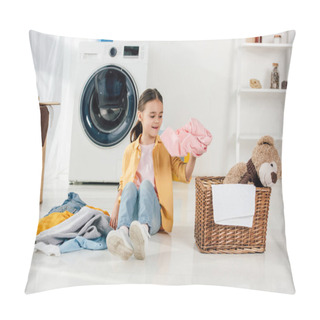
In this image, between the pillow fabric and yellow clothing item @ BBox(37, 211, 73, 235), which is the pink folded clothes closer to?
the pillow fabric

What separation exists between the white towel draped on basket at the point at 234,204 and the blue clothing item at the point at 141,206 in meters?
0.28

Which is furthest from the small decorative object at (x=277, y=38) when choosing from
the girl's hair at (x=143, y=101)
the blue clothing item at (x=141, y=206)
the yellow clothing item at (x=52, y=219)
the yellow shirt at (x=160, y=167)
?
the yellow clothing item at (x=52, y=219)

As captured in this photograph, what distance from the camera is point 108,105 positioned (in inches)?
87.1

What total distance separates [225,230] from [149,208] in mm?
396

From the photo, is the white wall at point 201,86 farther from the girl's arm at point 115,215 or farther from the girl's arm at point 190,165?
the girl's arm at point 115,215

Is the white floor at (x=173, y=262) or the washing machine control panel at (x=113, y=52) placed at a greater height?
the washing machine control panel at (x=113, y=52)

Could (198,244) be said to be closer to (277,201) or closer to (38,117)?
(277,201)

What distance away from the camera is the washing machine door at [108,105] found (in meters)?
2.17

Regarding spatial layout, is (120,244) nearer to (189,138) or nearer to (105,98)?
(189,138)

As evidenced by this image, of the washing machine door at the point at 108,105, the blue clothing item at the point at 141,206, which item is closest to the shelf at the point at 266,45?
the washing machine door at the point at 108,105

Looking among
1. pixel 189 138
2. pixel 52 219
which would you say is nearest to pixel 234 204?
pixel 189 138

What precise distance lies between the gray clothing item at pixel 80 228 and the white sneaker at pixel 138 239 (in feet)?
0.48

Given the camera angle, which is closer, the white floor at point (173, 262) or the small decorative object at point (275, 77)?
the white floor at point (173, 262)

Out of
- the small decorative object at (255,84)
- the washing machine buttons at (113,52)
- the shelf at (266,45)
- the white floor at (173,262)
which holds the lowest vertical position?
the white floor at (173,262)
